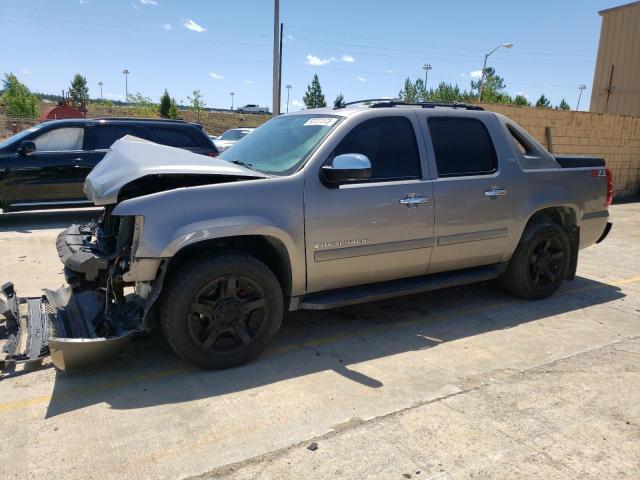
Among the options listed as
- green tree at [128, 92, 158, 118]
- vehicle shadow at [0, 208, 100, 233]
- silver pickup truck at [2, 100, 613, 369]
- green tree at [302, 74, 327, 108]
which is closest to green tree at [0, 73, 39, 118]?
green tree at [128, 92, 158, 118]

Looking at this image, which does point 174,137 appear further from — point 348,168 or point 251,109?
point 251,109

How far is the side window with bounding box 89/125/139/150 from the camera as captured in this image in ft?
30.0

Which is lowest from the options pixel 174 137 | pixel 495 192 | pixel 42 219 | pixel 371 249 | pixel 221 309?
pixel 42 219

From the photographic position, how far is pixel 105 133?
9.23m

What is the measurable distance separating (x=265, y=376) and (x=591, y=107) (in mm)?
19829

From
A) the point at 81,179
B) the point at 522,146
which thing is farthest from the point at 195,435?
the point at 81,179

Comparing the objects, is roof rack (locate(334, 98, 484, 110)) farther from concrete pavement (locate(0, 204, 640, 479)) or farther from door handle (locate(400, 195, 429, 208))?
concrete pavement (locate(0, 204, 640, 479))

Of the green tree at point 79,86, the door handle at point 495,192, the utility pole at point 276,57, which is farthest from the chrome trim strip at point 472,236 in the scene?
the green tree at point 79,86

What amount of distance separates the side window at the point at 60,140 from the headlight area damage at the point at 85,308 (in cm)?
567

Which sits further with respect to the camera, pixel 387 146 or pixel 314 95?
pixel 314 95

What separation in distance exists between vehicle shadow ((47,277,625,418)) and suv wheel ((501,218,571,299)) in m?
0.15

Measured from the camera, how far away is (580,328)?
4.54m

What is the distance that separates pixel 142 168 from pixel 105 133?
21.7 feet

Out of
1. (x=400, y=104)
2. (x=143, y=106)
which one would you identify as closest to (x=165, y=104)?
(x=143, y=106)
